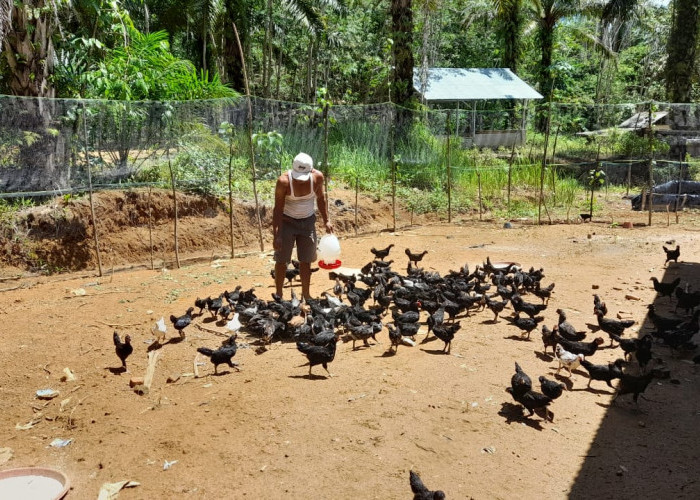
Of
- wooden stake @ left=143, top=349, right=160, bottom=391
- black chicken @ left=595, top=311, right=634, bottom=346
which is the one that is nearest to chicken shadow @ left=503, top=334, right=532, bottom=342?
black chicken @ left=595, top=311, right=634, bottom=346

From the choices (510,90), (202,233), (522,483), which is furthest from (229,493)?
(510,90)

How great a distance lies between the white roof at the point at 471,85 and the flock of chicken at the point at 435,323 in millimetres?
19122

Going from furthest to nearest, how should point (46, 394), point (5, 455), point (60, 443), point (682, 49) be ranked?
point (682, 49), point (46, 394), point (60, 443), point (5, 455)

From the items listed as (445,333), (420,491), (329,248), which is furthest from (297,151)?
(420,491)

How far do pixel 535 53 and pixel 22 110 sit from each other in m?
35.6

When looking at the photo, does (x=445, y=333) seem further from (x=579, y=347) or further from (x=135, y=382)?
(x=135, y=382)

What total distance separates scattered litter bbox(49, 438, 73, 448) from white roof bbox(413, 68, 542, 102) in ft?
77.2

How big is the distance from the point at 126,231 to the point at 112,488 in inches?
352

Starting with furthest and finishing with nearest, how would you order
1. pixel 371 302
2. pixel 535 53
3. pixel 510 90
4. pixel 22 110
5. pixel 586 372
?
pixel 535 53
pixel 510 90
pixel 22 110
pixel 371 302
pixel 586 372

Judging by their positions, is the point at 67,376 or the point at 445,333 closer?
the point at 67,376

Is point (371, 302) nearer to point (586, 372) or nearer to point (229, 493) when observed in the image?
point (586, 372)

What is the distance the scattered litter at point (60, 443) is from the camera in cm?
547

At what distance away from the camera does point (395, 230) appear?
52.0ft

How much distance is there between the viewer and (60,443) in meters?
5.50
